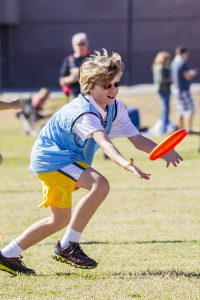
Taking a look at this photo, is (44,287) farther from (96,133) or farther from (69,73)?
(69,73)

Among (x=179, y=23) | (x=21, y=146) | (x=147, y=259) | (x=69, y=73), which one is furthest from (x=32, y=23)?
A: (x=147, y=259)

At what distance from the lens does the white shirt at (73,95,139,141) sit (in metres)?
5.79

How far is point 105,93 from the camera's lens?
19.5ft

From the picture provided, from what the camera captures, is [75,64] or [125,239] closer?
[125,239]

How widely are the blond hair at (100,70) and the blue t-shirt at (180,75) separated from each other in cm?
1256

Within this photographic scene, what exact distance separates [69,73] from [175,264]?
6.01 m

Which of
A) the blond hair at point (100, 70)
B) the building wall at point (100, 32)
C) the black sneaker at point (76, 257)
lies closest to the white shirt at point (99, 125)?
the blond hair at point (100, 70)

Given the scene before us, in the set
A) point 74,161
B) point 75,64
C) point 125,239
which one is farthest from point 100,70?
point 75,64

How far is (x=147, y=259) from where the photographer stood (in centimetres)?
664

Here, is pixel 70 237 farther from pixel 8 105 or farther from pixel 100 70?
pixel 100 70

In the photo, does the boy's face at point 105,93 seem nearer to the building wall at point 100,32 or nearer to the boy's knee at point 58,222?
the boy's knee at point 58,222

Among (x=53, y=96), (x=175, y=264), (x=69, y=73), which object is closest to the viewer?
(x=175, y=264)

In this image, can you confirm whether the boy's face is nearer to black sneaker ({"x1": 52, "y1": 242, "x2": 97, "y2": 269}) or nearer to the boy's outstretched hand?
the boy's outstretched hand

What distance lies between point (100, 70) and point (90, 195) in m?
0.85
